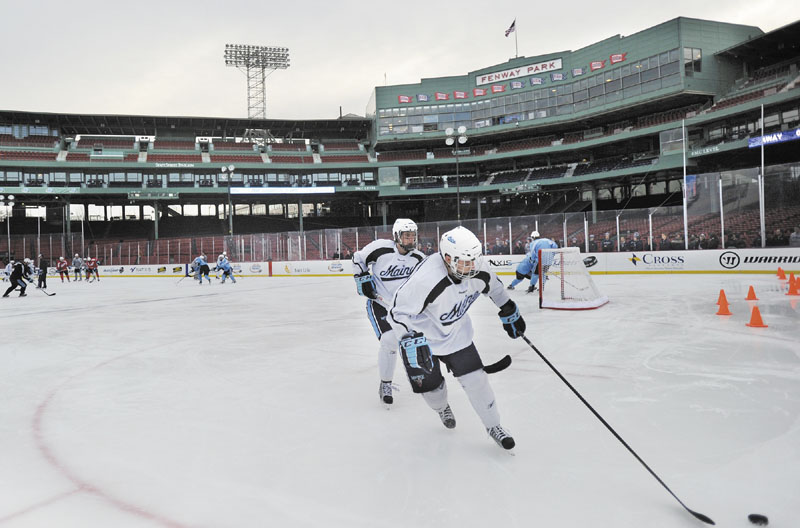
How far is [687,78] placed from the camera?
35.1 meters

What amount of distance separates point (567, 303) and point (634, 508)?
25.8 ft

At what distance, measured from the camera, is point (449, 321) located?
9.87 feet

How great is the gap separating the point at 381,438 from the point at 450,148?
4554cm

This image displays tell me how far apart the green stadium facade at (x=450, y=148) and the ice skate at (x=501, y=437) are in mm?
33181

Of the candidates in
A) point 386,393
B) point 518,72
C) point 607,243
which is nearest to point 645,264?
point 607,243

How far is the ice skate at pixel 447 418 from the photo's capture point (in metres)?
3.24

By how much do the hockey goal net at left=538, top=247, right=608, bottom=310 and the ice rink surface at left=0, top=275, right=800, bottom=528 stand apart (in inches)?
122

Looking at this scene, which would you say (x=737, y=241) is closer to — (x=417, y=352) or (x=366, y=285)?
(x=366, y=285)

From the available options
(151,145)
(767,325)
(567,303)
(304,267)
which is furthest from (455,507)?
(151,145)

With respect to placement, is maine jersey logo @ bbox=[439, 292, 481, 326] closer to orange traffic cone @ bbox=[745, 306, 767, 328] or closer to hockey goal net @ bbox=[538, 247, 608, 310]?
orange traffic cone @ bbox=[745, 306, 767, 328]

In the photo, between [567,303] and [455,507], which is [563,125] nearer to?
[567,303]

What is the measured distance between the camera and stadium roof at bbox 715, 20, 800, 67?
3159cm

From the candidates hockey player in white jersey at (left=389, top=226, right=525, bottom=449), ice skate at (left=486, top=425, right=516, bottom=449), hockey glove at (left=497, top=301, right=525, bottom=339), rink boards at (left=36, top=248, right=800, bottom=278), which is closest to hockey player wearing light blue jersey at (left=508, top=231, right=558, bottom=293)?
rink boards at (left=36, top=248, right=800, bottom=278)

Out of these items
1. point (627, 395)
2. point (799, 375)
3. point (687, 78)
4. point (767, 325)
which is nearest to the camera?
point (627, 395)
